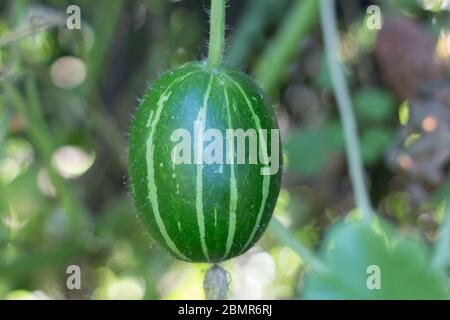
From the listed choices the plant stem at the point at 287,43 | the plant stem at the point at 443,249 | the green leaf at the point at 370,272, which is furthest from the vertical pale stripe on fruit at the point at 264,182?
the plant stem at the point at 287,43

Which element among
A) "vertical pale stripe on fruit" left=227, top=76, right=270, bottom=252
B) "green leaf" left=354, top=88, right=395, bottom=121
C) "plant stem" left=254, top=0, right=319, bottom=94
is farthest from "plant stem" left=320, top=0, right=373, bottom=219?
"green leaf" left=354, top=88, right=395, bottom=121

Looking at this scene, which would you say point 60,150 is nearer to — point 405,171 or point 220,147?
point 405,171

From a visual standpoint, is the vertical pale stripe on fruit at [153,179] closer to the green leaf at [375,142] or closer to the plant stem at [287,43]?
the plant stem at [287,43]

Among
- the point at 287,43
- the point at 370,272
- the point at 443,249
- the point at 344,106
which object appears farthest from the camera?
the point at 287,43

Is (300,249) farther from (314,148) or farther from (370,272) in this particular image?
(314,148)

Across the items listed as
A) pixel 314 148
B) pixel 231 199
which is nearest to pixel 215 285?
pixel 231 199
